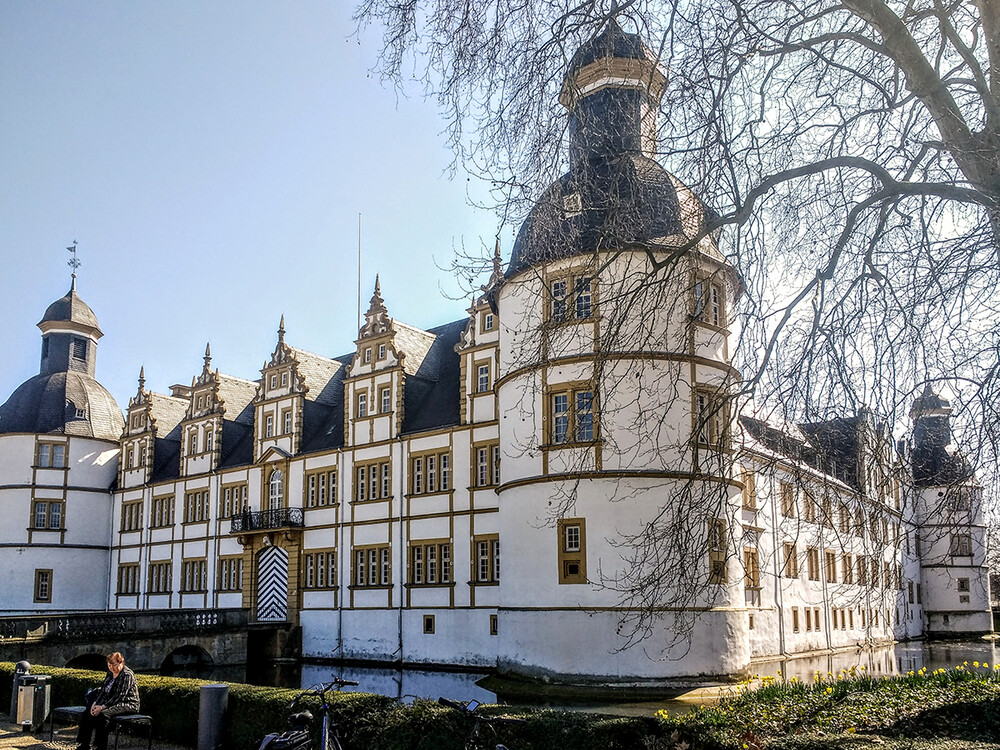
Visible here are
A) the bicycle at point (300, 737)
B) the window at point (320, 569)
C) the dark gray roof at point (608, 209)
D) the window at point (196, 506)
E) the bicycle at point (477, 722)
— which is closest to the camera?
the bicycle at point (300, 737)

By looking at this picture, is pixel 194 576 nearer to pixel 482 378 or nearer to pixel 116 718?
pixel 482 378

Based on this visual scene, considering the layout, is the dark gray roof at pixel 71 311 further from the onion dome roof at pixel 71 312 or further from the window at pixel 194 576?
the window at pixel 194 576

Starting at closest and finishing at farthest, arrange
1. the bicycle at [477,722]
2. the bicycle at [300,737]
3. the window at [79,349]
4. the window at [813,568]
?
the bicycle at [300,737]
the bicycle at [477,722]
the window at [813,568]
the window at [79,349]

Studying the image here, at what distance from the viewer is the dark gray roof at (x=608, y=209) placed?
357 inches

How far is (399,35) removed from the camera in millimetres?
8758

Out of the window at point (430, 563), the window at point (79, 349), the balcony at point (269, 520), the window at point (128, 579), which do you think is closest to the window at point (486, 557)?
the window at point (430, 563)

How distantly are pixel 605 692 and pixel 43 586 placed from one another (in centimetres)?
3089

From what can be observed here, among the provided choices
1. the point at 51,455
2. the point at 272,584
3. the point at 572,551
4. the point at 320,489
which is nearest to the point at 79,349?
the point at 51,455

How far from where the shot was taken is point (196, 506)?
38625 millimetres

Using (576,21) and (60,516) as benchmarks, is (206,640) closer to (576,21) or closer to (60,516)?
(60,516)

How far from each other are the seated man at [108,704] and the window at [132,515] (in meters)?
33.2

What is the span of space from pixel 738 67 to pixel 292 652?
28.4 metres

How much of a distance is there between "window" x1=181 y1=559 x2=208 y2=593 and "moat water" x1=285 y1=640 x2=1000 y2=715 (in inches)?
329

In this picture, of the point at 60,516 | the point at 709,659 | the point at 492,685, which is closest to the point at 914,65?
the point at 709,659
